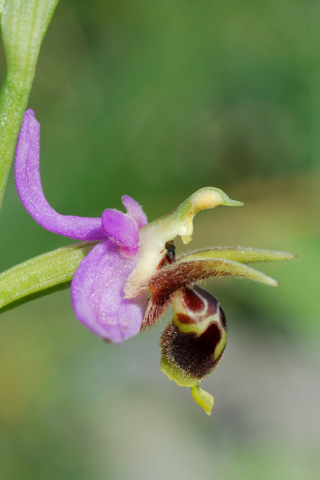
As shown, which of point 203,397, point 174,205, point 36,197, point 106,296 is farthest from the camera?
point 174,205

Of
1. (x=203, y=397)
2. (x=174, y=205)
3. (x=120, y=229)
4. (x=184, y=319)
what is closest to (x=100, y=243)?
(x=120, y=229)

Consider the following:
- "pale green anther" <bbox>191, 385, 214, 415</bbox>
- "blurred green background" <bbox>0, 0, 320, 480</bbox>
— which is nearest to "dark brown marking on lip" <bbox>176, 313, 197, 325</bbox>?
"pale green anther" <bbox>191, 385, 214, 415</bbox>

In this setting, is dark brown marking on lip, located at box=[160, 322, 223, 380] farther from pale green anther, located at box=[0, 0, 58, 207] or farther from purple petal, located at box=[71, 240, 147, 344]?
pale green anther, located at box=[0, 0, 58, 207]

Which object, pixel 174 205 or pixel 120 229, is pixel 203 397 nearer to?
pixel 120 229

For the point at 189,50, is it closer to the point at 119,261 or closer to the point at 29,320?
the point at 29,320

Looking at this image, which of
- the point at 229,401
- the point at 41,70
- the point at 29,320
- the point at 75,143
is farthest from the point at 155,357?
the point at 41,70

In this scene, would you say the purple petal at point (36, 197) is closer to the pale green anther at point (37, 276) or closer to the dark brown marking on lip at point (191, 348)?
the pale green anther at point (37, 276)

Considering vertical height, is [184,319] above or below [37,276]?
below

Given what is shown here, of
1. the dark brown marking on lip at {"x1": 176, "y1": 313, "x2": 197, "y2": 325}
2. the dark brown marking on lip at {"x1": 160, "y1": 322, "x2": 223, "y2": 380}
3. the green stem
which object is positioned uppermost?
the green stem
